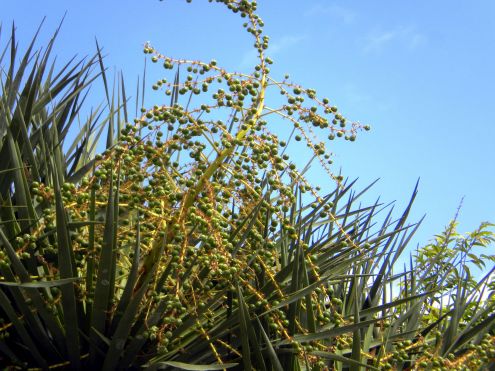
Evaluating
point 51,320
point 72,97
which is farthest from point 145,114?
point 72,97

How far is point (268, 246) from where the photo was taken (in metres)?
2.86

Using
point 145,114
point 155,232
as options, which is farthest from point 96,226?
point 145,114

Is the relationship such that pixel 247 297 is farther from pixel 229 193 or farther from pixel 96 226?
pixel 96 226

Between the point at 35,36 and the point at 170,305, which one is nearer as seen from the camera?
the point at 170,305

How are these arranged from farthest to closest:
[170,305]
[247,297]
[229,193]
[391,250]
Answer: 1. [391,250]
2. [247,297]
3. [229,193]
4. [170,305]

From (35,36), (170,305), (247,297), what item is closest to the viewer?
(170,305)

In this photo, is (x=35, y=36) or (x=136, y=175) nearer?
(x=136, y=175)

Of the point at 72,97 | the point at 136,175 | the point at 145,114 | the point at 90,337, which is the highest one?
the point at 72,97

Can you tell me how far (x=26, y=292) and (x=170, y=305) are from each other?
2.40 ft

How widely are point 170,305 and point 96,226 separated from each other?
0.71m

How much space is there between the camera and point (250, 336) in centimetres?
292

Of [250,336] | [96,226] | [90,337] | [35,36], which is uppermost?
[35,36]

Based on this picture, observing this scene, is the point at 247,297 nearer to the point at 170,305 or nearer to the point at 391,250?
the point at 170,305

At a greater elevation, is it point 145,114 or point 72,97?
point 72,97
